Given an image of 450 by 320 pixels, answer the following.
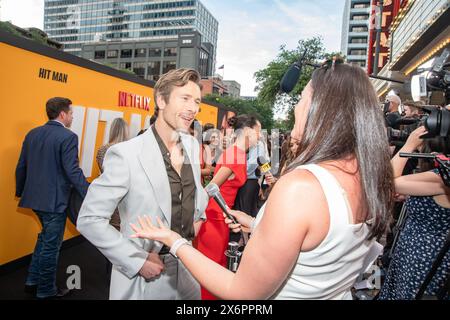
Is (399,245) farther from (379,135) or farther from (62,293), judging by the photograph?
(62,293)

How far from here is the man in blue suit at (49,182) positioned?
144 inches

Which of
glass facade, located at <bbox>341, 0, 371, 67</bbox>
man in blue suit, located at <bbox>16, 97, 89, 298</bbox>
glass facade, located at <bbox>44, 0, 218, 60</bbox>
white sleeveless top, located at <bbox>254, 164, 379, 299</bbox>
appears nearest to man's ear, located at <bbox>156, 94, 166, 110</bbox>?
white sleeveless top, located at <bbox>254, 164, 379, 299</bbox>

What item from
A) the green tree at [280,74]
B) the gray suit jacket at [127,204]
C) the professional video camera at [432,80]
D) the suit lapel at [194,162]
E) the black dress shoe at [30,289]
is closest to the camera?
the gray suit jacket at [127,204]

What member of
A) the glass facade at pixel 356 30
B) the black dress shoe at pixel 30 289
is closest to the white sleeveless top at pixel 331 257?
the black dress shoe at pixel 30 289

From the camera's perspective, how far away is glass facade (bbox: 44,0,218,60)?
394ft

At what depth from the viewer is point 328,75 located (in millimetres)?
1189

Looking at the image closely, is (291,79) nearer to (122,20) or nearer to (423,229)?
(423,229)

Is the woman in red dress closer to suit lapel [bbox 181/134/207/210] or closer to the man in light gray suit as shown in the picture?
suit lapel [bbox 181/134/207/210]

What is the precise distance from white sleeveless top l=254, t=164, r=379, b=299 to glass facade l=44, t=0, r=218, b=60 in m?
126

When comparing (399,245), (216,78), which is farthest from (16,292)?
(216,78)

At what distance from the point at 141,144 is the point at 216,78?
95130 millimetres

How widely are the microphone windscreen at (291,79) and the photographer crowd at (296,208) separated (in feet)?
3.83

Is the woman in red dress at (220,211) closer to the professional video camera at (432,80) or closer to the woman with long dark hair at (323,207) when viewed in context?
the professional video camera at (432,80)

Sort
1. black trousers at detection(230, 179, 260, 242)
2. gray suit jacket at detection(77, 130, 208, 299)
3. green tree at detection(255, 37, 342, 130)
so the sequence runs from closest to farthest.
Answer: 1. gray suit jacket at detection(77, 130, 208, 299)
2. black trousers at detection(230, 179, 260, 242)
3. green tree at detection(255, 37, 342, 130)
